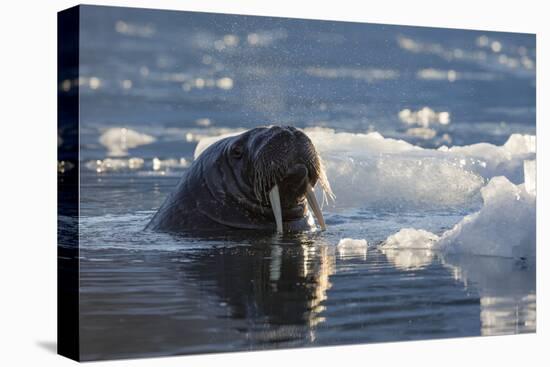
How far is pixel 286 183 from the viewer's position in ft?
39.7

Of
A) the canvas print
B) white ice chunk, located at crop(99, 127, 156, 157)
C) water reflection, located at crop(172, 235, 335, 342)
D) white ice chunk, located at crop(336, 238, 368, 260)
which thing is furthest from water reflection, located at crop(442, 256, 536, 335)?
white ice chunk, located at crop(99, 127, 156, 157)

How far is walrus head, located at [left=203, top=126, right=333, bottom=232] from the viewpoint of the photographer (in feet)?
38.9

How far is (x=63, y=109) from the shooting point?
11.0 meters

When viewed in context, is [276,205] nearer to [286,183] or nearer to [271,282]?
[286,183]

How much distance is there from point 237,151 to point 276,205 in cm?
66

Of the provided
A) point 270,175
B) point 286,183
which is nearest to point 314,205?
point 286,183

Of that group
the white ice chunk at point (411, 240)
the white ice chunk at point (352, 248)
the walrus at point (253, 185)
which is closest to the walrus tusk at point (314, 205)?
the walrus at point (253, 185)

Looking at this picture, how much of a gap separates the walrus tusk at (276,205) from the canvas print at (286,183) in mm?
23

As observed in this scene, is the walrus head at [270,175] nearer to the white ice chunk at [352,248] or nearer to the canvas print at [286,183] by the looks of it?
the canvas print at [286,183]

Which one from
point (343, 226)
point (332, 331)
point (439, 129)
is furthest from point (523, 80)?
point (332, 331)

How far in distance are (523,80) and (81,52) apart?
16.5ft

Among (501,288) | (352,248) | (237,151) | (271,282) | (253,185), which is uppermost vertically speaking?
(237,151)

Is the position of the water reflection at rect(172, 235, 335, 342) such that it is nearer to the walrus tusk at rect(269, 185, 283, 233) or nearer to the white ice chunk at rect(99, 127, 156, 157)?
the walrus tusk at rect(269, 185, 283, 233)

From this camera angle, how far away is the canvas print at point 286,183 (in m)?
10.8
